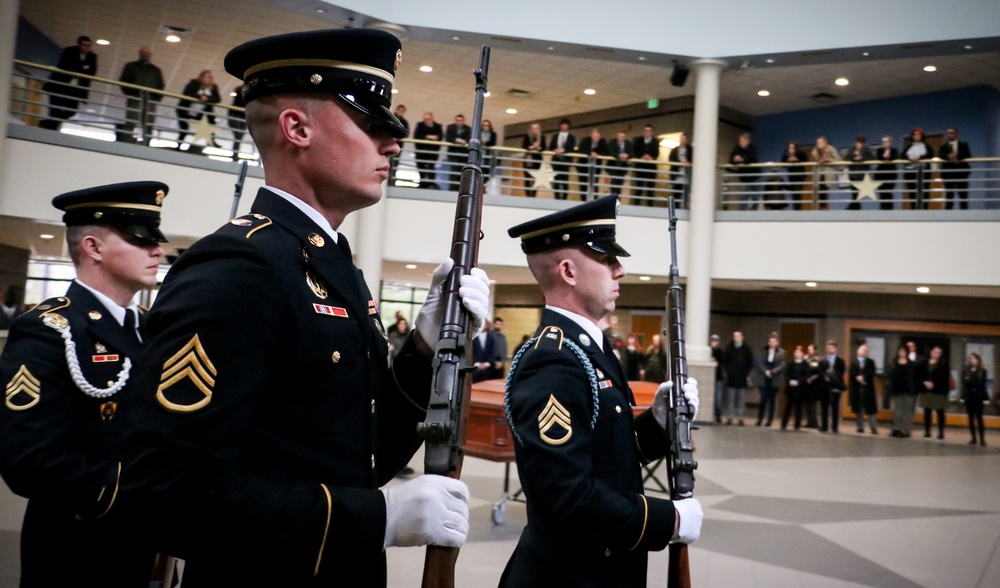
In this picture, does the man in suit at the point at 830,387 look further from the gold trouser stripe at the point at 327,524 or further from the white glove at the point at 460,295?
the gold trouser stripe at the point at 327,524

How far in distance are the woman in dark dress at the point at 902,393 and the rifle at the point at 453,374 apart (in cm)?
1236

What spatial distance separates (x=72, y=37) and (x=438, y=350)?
15.3m

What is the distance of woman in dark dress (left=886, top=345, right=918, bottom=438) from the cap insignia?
1269 centimetres

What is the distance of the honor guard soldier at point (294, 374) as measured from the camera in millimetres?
987

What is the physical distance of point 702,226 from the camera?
41.1 ft

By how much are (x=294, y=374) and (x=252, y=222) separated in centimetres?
24

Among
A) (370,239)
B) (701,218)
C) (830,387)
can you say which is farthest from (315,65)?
(830,387)

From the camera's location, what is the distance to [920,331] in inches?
618

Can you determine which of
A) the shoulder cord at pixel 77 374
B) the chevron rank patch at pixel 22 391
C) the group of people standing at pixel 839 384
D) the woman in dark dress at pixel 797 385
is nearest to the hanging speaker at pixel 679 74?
the group of people standing at pixel 839 384

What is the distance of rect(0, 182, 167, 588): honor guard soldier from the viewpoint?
67.4 inches

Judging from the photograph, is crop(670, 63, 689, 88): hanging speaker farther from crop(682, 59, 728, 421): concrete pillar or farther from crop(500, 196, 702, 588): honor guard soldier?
crop(500, 196, 702, 588): honor guard soldier

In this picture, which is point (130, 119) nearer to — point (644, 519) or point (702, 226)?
point (702, 226)

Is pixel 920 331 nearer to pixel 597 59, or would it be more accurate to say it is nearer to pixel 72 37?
pixel 597 59

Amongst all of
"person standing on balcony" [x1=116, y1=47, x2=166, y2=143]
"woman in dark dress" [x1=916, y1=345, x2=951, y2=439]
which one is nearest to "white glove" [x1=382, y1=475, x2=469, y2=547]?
"person standing on balcony" [x1=116, y1=47, x2=166, y2=143]
